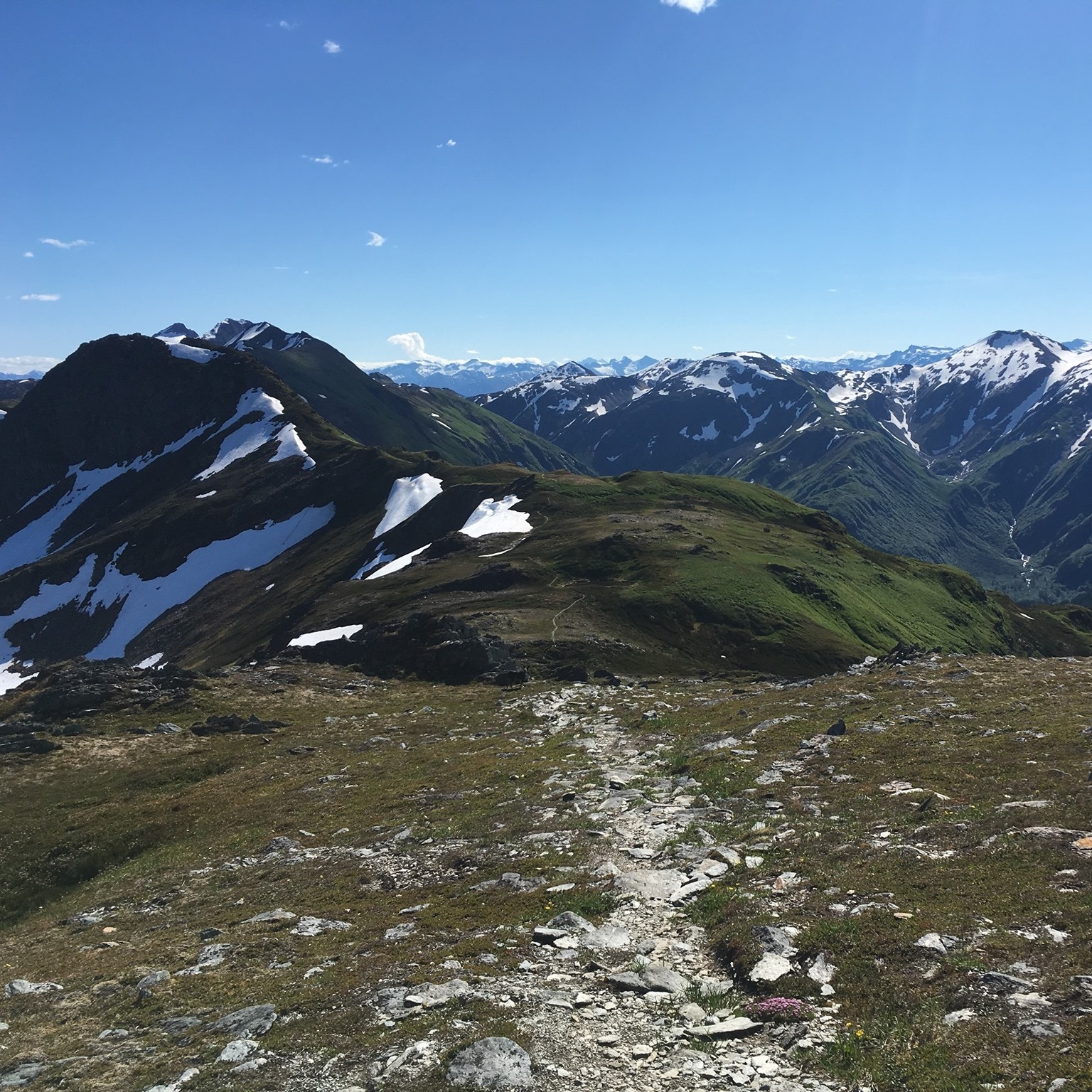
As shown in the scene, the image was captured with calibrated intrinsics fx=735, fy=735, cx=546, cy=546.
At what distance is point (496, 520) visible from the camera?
441ft

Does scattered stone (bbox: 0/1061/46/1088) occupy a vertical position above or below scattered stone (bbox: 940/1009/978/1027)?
below

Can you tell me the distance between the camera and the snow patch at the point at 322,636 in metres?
97.0

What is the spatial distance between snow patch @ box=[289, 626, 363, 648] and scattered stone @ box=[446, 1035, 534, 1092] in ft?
278

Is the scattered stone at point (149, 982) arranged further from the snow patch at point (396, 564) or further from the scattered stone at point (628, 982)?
the snow patch at point (396, 564)

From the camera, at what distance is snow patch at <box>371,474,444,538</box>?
149125mm

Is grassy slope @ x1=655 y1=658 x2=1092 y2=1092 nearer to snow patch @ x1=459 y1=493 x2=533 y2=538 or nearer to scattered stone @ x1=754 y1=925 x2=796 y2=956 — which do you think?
scattered stone @ x1=754 y1=925 x2=796 y2=956

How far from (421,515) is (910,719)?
389 feet

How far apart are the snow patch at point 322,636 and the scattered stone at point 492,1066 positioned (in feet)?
278

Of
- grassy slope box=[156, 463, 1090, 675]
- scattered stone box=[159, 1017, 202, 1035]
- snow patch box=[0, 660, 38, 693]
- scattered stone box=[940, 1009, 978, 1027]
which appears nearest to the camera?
scattered stone box=[940, 1009, 978, 1027]

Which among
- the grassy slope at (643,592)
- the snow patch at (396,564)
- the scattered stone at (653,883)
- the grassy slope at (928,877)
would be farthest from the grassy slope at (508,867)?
the snow patch at (396,564)

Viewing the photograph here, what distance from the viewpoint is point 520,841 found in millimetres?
26297

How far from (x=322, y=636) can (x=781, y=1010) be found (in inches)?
3657

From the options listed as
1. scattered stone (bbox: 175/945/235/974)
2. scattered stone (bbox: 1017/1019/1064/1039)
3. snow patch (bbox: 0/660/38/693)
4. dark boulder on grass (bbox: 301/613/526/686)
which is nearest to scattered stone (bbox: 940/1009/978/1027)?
scattered stone (bbox: 1017/1019/1064/1039)

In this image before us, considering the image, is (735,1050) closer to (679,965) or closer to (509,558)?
(679,965)
